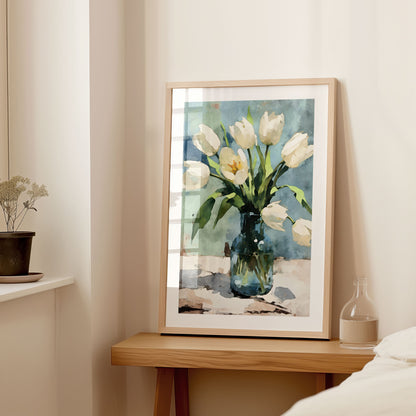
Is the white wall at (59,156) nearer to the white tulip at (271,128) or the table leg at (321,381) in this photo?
the white tulip at (271,128)

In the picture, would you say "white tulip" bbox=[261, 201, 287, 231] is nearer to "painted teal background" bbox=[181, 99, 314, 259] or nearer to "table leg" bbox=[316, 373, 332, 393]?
"painted teal background" bbox=[181, 99, 314, 259]

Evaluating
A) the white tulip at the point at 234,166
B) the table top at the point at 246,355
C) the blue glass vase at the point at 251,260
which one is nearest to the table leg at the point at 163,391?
the table top at the point at 246,355

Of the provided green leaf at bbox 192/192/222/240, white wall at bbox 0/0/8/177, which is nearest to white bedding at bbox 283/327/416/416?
green leaf at bbox 192/192/222/240

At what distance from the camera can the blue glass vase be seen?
261cm

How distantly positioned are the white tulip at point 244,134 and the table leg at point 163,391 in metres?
0.91

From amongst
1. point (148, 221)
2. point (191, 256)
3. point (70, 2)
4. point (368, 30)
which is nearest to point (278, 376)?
point (191, 256)

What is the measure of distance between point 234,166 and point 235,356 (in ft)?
2.42

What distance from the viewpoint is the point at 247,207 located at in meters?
2.64

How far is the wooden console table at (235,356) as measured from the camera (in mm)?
2328

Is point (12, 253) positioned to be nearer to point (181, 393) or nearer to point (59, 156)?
point (59, 156)

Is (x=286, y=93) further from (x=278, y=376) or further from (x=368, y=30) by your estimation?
(x=278, y=376)

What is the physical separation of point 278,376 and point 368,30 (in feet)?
4.55

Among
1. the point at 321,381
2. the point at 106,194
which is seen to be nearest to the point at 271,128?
the point at 106,194

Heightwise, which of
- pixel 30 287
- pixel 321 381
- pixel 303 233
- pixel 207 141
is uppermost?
pixel 207 141
